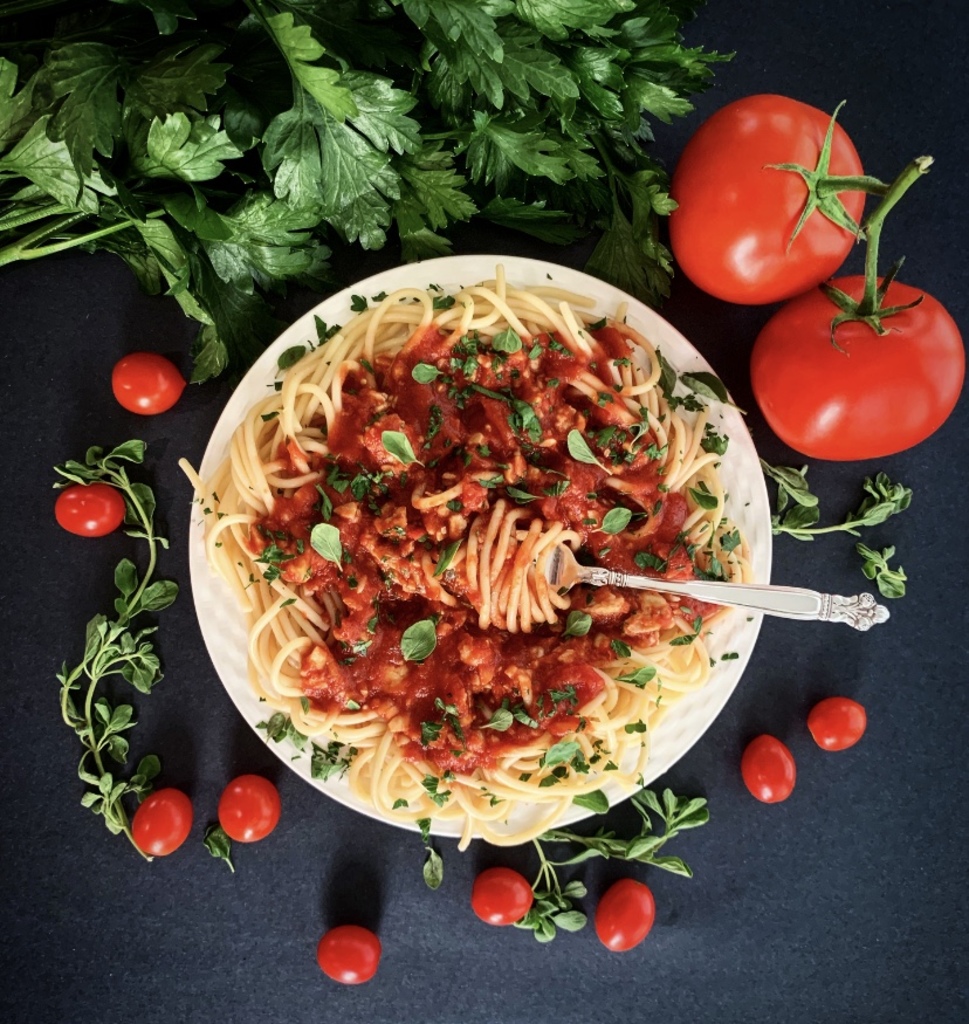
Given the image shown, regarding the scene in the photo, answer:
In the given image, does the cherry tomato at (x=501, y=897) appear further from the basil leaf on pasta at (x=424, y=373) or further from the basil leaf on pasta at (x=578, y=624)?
the basil leaf on pasta at (x=424, y=373)

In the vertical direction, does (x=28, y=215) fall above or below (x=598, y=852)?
above

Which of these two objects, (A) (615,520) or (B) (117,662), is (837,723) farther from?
(B) (117,662)

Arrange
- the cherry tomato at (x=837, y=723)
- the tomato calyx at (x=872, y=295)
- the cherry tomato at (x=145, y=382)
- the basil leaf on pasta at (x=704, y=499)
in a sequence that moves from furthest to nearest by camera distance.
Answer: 1. the cherry tomato at (x=837, y=723)
2. the cherry tomato at (x=145, y=382)
3. the basil leaf on pasta at (x=704, y=499)
4. the tomato calyx at (x=872, y=295)

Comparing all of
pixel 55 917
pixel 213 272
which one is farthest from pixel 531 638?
pixel 55 917

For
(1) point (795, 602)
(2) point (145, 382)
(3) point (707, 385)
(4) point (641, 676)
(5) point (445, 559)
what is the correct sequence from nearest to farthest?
1. (1) point (795, 602)
2. (5) point (445, 559)
3. (4) point (641, 676)
4. (3) point (707, 385)
5. (2) point (145, 382)

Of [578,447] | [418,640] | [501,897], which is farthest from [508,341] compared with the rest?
[501,897]

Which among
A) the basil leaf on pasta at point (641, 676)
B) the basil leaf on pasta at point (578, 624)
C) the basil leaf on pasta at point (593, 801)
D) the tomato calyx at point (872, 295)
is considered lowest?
the basil leaf on pasta at point (593, 801)

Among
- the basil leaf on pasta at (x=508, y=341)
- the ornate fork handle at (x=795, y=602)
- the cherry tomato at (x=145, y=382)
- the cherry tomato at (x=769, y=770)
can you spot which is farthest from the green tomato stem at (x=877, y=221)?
the cherry tomato at (x=145, y=382)

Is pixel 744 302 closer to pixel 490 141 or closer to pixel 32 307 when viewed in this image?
pixel 490 141

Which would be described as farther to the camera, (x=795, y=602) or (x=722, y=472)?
(x=722, y=472)
